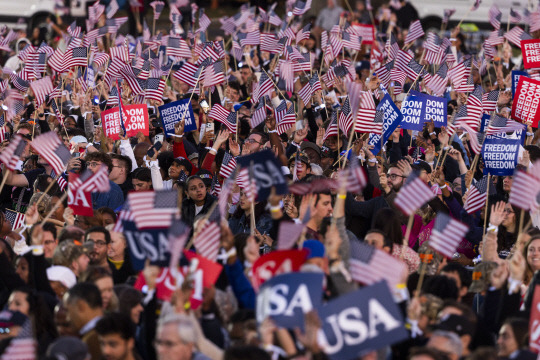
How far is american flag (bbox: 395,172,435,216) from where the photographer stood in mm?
7074

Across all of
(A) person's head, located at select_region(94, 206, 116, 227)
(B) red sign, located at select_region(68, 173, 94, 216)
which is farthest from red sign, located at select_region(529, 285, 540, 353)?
(A) person's head, located at select_region(94, 206, 116, 227)

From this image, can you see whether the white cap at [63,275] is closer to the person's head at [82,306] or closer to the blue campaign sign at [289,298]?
the person's head at [82,306]

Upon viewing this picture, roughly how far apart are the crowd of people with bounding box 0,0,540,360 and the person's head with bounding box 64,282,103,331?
0.04 feet

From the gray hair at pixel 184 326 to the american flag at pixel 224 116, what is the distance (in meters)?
6.83

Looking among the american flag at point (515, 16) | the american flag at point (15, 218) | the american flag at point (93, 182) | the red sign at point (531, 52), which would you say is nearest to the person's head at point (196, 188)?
the american flag at point (93, 182)

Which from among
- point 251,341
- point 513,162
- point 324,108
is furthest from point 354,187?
point 324,108

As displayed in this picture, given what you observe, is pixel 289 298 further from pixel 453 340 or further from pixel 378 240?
pixel 378 240

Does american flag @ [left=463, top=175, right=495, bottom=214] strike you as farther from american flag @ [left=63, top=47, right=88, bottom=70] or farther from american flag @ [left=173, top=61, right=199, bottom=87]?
american flag @ [left=63, top=47, right=88, bottom=70]

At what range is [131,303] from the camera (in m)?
6.34

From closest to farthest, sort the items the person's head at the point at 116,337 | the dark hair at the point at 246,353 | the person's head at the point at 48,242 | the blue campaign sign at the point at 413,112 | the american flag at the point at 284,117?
the dark hair at the point at 246,353 → the person's head at the point at 116,337 → the person's head at the point at 48,242 → the blue campaign sign at the point at 413,112 → the american flag at the point at 284,117

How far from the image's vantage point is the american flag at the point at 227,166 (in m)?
10.6

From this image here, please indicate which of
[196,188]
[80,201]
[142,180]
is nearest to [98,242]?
[80,201]

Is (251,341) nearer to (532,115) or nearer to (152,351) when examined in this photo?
(152,351)

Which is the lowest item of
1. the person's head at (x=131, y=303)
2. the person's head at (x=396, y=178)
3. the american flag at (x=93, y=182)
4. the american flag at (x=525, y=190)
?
the person's head at (x=131, y=303)
